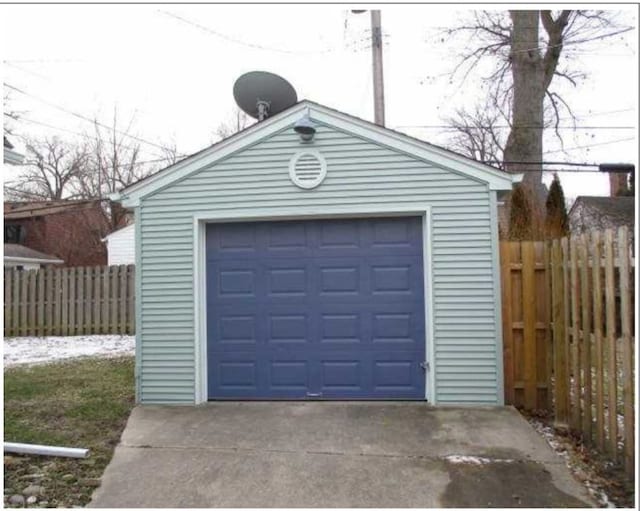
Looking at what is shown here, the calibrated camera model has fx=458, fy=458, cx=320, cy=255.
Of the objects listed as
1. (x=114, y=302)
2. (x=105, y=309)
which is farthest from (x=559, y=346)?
(x=105, y=309)

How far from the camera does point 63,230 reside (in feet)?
85.5

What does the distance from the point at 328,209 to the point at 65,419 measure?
11.8 feet

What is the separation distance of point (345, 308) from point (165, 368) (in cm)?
225

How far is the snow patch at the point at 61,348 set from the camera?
8.59 meters

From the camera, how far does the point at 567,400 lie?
436 cm

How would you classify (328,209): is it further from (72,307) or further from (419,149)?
(72,307)

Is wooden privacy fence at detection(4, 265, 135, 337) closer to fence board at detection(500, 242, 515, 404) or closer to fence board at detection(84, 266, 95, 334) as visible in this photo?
fence board at detection(84, 266, 95, 334)

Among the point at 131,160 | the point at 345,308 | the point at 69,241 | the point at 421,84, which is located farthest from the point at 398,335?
the point at 69,241

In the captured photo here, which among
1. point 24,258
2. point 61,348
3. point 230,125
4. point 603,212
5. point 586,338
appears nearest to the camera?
point 586,338

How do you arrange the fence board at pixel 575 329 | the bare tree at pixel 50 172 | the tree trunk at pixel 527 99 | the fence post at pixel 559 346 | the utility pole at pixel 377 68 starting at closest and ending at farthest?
the fence board at pixel 575 329 < the fence post at pixel 559 346 < the utility pole at pixel 377 68 < the tree trunk at pixel 527 99 < the bare tree at pixel 50 172

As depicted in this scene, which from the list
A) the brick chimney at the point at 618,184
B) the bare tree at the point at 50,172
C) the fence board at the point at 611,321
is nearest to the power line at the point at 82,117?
the bare tree at the point at 50,172

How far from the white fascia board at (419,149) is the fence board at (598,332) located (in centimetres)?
157

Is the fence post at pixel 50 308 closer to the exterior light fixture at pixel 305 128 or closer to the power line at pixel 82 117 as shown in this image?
the power line at pixel 82 117

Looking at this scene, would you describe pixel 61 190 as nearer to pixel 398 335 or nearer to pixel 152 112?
pixel 152 112
